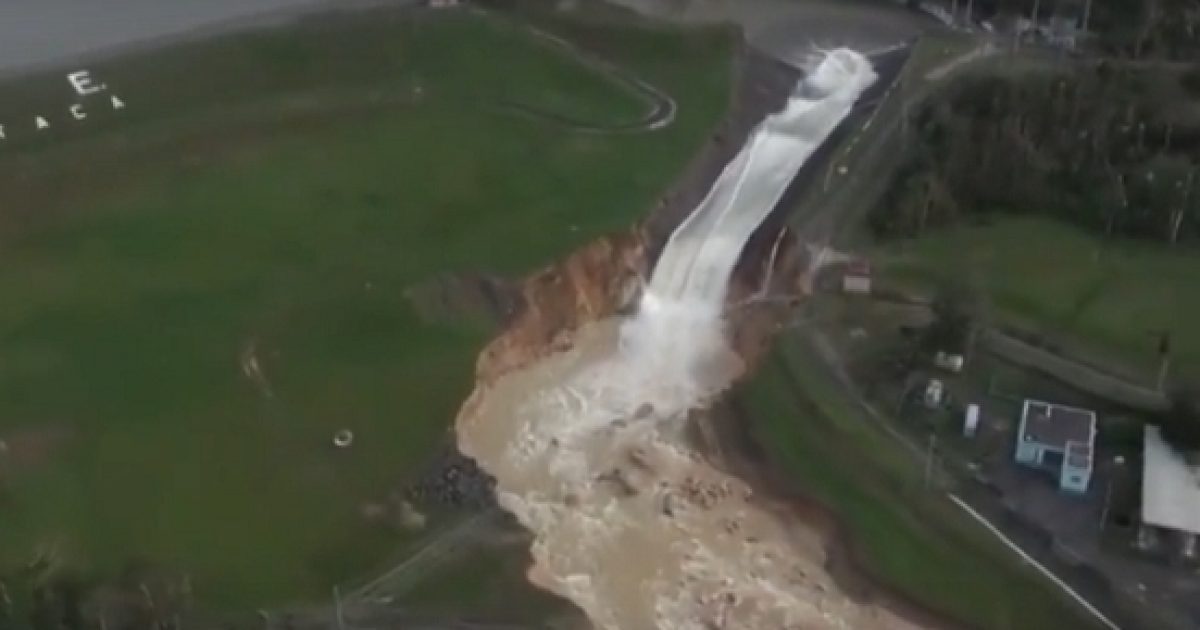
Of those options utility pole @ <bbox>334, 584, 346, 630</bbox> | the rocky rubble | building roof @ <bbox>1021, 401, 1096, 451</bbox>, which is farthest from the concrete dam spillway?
building roof @ <bbox>1021, 401, 1096, 451</bbox>

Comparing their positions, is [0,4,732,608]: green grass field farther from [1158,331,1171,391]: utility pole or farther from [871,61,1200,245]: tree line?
[1158,331,1171,391]: utility pole

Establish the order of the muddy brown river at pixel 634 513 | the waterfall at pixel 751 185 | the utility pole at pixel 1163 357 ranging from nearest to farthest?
the muddy brown river at pixel 634 513 < the utility pole at pixel 1163 357 < the waterfall at pixel 751 185

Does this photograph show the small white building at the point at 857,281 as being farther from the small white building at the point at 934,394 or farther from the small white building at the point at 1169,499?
the small white building at the point at 1169,499

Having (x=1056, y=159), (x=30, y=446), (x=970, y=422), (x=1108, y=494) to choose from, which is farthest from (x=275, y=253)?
(x=1056, y=159)

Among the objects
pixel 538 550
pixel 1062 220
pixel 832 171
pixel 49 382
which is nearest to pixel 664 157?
pixel 832 171

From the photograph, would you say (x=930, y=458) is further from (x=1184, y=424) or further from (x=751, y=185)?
(x=751, y=185)

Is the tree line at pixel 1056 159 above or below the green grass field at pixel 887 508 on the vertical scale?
above

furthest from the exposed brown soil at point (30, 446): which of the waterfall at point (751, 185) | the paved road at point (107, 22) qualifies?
the paved road at point (107, 22)
